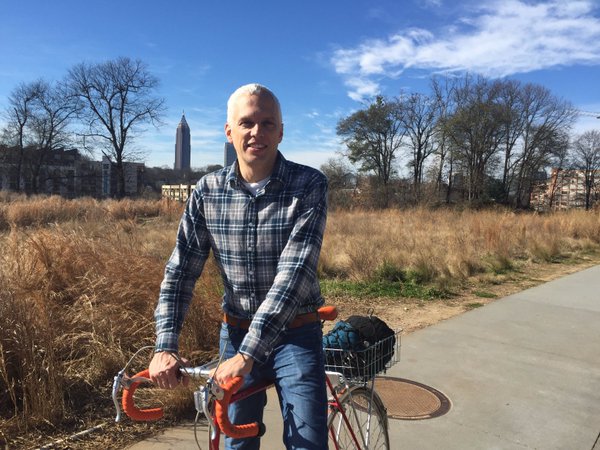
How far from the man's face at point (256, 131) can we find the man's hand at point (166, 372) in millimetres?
769

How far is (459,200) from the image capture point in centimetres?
4481

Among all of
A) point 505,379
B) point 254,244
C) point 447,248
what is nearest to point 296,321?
point 254,244

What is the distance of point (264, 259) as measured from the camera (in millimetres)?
1821

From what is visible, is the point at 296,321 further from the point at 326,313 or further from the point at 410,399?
the point at 410,399

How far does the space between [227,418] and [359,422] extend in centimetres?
128

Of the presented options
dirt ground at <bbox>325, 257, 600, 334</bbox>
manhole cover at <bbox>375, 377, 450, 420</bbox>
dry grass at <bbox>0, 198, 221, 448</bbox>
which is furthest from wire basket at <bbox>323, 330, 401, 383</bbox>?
dirt ground at <bbox>325, 257, 600, 334</bbox>

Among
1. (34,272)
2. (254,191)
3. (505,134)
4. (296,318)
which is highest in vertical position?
(505,134)

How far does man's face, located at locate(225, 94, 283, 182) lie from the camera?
1806 millimetres

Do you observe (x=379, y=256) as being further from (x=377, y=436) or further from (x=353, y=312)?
(x=377, y=436)

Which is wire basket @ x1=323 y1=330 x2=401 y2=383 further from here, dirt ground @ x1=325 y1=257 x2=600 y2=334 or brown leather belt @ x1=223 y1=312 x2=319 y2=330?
dirt ground @ x1=325 y1=257 x2=600 y2=334

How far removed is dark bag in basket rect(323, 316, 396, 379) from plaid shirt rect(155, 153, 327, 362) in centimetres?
51

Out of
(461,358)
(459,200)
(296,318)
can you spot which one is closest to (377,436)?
(296,318)

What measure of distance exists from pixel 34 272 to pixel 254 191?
3.70 metres

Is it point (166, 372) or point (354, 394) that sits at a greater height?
point (166, 372)
